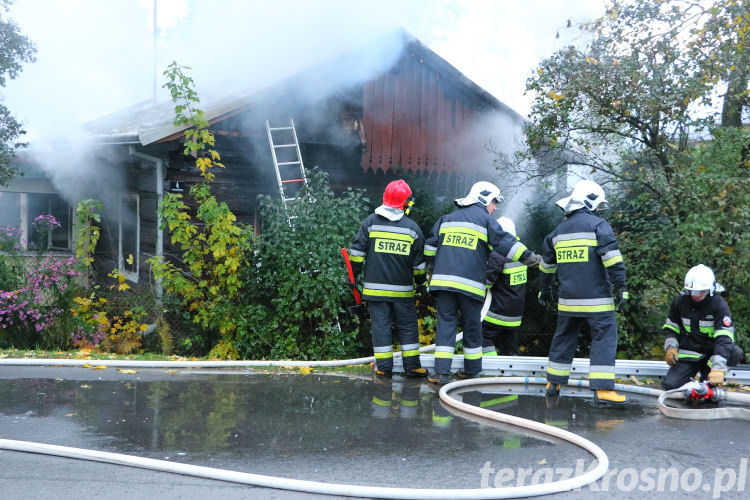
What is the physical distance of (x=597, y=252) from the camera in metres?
5.63

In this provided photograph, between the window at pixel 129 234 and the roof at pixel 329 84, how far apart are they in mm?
1312

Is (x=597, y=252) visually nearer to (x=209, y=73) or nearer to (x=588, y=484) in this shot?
(x=588, y=484)

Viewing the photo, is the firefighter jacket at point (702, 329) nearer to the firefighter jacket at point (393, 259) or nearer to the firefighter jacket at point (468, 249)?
the firefighter jacket at point (468, 249)

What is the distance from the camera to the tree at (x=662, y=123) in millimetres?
7168

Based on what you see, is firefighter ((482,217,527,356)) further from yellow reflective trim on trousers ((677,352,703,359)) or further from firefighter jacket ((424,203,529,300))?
yellow reflective trim on trousers ((677,352,703,359))

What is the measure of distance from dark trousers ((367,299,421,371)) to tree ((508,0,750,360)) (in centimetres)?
272

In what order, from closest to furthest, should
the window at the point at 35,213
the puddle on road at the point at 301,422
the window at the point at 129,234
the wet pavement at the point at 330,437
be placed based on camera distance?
the wet pavement at the point at 330,437
the puddle on road at the point at 301,422
the window at the point at 129,234
the window at the point at 35,213

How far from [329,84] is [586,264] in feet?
20.3

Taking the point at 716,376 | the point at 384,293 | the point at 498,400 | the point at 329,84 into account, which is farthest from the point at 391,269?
the point at 329,84

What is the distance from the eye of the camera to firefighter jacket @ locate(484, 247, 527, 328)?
7.04 m

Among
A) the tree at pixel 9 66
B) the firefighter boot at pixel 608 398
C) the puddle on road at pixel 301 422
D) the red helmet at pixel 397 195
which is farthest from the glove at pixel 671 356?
the tree at pixel 9 66

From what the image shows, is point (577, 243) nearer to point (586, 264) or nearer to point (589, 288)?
point (586, 264)

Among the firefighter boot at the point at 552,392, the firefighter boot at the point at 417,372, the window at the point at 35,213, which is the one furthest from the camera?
the window at the point at 35,213

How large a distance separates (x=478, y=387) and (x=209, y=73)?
426 inches
